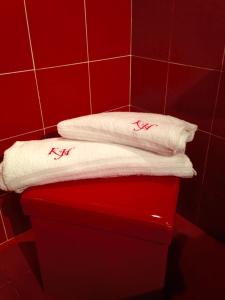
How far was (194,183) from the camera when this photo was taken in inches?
37.4

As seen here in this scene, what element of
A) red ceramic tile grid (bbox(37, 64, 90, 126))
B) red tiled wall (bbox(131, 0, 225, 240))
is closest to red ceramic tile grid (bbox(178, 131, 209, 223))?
red tiled wall (bbox(131, 0, 225, 240))

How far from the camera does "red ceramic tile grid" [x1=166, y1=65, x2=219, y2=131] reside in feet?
2.51

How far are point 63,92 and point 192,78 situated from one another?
0.40 metres

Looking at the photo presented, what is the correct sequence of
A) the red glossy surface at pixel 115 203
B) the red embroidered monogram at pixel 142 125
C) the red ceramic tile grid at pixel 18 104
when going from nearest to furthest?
the red glossy surface at pixel 115 203
the red embroidered monogram at pixel 142 125
the red ceramic tile grid at pixel 18 104

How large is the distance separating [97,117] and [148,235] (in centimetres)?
31

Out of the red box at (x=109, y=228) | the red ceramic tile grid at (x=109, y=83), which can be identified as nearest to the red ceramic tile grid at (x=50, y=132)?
the red ceramic tile grid at (x=109, y=83)

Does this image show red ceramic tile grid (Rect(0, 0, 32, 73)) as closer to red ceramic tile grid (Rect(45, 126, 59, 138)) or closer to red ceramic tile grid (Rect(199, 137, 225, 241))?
red ceramic tile grid (Rect(45, 126, 59, 138))

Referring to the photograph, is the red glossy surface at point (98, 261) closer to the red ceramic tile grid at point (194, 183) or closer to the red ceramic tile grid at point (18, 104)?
the red ceramic tile grid at point (18, 104)

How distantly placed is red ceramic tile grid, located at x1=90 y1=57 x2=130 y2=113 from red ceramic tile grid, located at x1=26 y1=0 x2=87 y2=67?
0.09 meters

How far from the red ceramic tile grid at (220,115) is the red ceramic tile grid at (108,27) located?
0.36m

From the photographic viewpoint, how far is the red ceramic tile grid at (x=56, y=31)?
703 millimetres

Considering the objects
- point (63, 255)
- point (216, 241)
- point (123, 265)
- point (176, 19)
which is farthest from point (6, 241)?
point (176, 19)

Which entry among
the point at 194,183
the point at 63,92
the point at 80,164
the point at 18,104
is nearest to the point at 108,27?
the point at 63,92

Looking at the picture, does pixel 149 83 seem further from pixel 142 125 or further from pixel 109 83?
pixel 142 125
